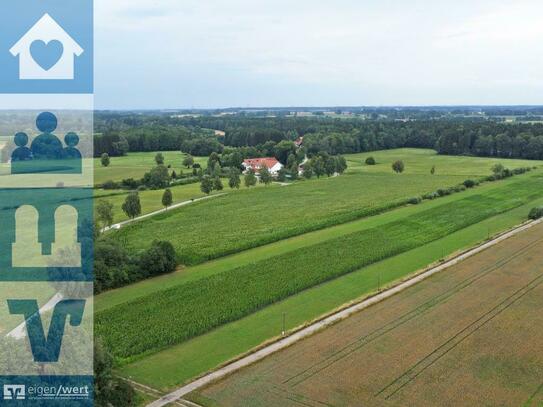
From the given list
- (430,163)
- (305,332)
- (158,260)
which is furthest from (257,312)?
(430,163)

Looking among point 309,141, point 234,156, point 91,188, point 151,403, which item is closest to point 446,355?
point 151,403

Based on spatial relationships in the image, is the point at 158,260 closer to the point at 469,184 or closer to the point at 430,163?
the point at 469,184

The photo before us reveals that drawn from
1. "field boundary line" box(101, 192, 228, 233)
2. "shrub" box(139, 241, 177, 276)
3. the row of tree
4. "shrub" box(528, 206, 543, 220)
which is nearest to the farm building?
the row of tree

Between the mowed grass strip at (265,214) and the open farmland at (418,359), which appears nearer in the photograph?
the open farmland at (418,359)

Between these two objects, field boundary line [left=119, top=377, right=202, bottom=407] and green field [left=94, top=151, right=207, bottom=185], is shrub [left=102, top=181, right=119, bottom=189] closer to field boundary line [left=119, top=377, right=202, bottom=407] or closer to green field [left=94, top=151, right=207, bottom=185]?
green field [left=94, top=151, right=207, bottom=185]

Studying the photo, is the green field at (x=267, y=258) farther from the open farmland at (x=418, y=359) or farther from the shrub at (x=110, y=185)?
the shrub at (x=110, y=185)

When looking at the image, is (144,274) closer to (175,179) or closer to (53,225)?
(53,225)

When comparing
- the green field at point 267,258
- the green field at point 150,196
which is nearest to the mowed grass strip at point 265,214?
the green field at point 267,258
